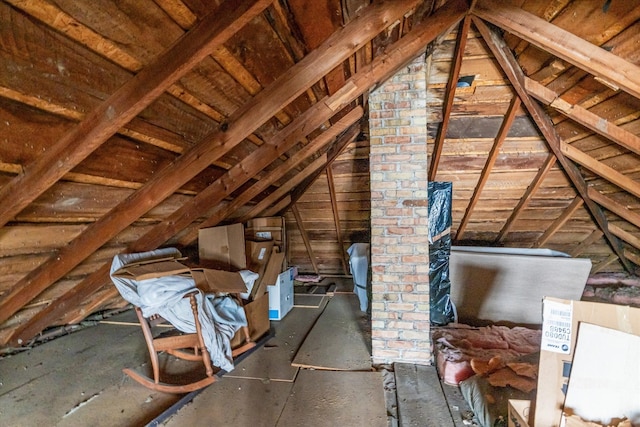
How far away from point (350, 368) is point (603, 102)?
2650mm

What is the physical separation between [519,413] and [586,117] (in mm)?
2118

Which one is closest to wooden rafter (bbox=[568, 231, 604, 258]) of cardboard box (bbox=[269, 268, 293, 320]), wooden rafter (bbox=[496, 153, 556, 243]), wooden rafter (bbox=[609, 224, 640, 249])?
wooden rafter (bbox=[609, 224, 640, 249])

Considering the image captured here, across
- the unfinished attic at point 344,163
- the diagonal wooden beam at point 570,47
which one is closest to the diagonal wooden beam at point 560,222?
the unfinished attic at point 344,163

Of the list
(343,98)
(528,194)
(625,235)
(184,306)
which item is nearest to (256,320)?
(184,306)

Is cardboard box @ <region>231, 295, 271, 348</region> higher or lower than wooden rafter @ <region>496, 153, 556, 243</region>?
lower

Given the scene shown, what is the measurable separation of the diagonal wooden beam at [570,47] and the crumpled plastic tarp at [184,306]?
256 cm

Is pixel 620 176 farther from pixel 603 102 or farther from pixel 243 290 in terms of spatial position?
pixel 243 290

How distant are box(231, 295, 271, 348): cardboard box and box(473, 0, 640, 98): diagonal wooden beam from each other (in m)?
2.77

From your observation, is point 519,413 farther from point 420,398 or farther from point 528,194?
point 528,194

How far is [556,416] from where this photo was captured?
4.16ft

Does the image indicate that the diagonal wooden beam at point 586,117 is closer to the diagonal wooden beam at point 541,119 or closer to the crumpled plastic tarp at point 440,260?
the diagonal wooden beam at point 541,119

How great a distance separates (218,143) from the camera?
1.87 meters

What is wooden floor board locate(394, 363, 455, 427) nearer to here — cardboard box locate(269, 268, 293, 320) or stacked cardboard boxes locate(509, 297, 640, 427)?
stacked cardboard boxes locate(509, 297, 640, 427)

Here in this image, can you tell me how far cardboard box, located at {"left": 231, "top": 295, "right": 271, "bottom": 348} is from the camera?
2747 millimetres
